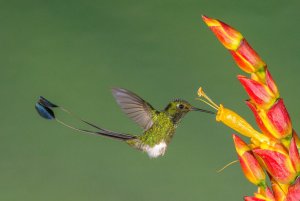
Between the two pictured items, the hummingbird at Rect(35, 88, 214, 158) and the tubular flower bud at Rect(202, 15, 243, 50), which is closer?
the tubular flower bud at Rect(202, 15, 243, 50)

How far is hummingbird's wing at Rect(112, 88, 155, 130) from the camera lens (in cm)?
108

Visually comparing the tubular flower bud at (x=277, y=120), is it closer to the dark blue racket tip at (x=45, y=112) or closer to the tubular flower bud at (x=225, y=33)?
the tubular flower bud at (x=225, y=33)

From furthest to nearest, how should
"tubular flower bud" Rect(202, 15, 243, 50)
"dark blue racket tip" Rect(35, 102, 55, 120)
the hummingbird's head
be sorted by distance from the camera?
the hummingbird's head, "dark blue racket tip" Rect(35, 102, 55, 120), "tubular flower bud" Rect(202, 15, 243, 50)

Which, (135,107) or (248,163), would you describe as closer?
(248,163)

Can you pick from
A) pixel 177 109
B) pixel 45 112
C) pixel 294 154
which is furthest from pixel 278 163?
pixel 177 109

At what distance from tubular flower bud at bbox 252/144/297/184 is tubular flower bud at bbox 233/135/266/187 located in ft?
0.07

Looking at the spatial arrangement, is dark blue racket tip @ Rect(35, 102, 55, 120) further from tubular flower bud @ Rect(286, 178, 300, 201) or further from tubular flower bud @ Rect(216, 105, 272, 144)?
tubular flower bud @ Rect(286, 178, 300, 201)

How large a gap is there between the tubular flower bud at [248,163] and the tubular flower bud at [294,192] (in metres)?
0.05

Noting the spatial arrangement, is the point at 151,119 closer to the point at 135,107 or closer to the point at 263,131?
the point at 135,107

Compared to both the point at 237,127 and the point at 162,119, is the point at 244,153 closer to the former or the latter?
the point at 237,127

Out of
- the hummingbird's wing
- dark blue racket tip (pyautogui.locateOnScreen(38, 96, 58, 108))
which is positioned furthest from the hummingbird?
dark blue racket tip (pyautogui.locateOnScreen(38, 96, 58, 108))

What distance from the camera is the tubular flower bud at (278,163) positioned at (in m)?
0.61

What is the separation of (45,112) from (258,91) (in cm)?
37

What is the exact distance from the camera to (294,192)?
0.60m
